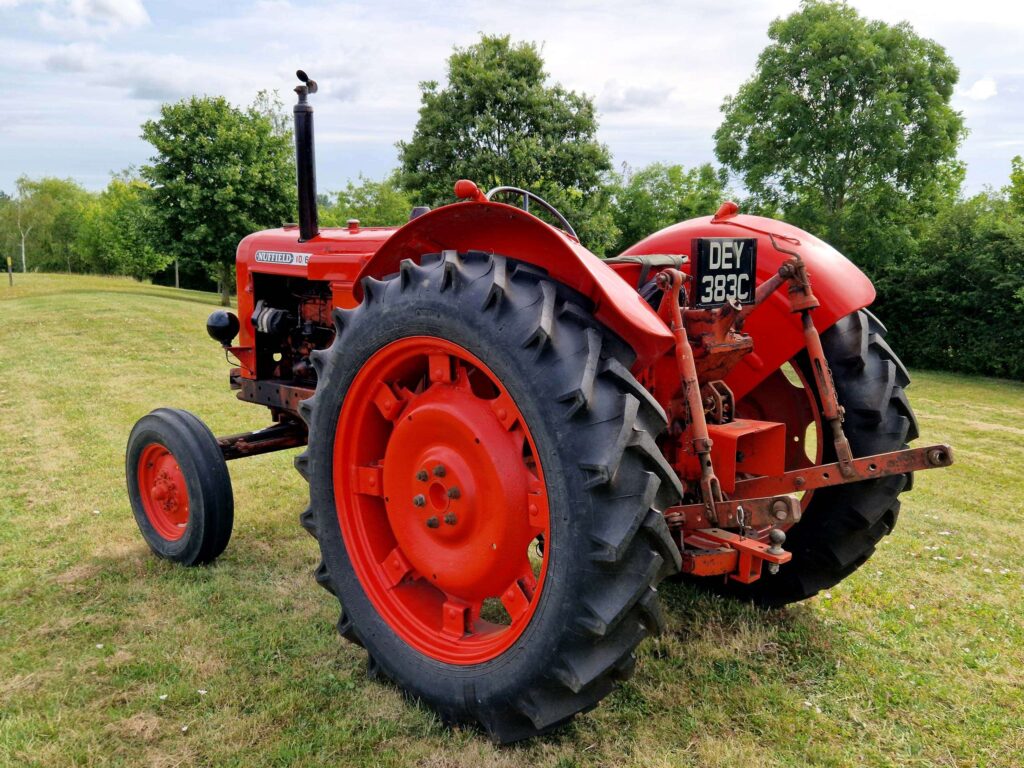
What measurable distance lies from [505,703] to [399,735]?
17.1 inches

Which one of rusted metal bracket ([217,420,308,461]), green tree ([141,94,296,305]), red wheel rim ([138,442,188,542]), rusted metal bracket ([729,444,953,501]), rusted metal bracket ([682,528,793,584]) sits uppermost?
green tree ([141,94,296,305])

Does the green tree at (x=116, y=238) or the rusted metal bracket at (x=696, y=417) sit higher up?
the green tree at (x=116, y=238)

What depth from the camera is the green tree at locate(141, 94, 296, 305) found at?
2080 centimetres

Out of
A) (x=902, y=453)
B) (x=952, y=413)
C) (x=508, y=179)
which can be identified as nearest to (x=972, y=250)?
(x=952, y=413)

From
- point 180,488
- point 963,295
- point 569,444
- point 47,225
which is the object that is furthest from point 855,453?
point 47,225

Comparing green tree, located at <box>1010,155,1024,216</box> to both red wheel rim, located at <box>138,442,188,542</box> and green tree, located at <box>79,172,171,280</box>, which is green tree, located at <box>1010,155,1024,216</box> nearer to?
red wheel rim, located at <box>138,442,188,542</box>

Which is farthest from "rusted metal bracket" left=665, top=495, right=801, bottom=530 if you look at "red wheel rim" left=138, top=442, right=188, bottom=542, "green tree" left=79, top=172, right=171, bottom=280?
"green tree" left=79, top=172, right=171, bottom=280

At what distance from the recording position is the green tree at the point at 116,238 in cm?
3716

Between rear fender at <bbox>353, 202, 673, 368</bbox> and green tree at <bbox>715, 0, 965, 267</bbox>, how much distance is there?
55.2 feet

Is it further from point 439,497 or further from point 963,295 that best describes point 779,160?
point 439,497

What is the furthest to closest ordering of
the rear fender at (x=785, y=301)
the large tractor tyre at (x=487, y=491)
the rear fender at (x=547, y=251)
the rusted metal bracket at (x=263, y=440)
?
the rusted metal bracket at (x=263, y=440) < the rear fender at (x=785, y=301) < the rear fender at (x=547, y=251) < the large tractor tyre at (x=487, y=491)

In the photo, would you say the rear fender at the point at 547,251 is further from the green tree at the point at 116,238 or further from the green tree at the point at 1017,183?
the green tree at the point at 116,238

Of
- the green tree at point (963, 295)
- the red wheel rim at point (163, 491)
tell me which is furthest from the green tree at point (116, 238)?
the red wheel rim at point (163, 491)

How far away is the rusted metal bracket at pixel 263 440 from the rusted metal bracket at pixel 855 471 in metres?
2.56
